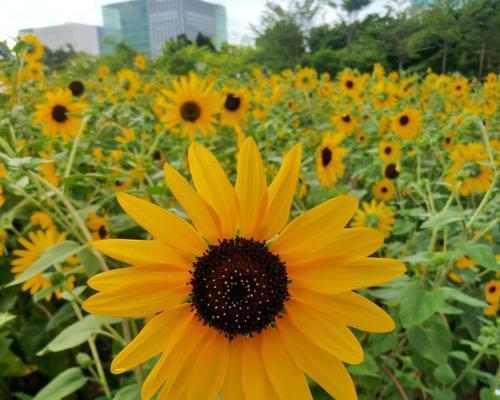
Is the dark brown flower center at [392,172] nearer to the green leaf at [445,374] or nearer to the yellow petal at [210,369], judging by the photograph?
the green leaf at [445,374]

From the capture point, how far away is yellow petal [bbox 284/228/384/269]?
0.66m

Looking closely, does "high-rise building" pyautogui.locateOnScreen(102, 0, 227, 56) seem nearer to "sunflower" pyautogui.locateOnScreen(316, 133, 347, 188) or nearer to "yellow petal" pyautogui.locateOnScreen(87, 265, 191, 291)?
"sunflower" pyautogui.locateOnScreen(316, 133, 347, 188)

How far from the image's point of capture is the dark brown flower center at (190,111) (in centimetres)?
222

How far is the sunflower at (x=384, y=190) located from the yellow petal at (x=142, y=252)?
1576mm

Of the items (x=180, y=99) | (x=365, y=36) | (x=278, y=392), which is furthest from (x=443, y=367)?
(x=365, y=36)

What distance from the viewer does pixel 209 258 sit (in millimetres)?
728

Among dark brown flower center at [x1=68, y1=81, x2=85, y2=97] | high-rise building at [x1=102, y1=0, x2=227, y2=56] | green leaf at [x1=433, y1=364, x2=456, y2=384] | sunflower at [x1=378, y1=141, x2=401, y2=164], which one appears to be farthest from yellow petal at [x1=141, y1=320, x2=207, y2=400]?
high-rise building at [x1=102, y1=0, x2=227, y2=56]

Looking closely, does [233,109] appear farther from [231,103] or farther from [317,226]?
[317,226]

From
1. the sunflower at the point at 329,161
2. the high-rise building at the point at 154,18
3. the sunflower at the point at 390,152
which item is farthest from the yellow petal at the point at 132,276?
the high-rise building at the point at 154,18

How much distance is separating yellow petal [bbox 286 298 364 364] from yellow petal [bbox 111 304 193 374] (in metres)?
0.15

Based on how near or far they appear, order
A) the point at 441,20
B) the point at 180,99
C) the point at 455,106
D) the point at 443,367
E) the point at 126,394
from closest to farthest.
→ the point at 126,394, the point at 443,367, the point at 180,99, the point at 441,20, the point at 455,106

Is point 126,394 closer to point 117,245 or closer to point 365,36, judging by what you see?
point 117,245

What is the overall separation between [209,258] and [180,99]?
162 centimetres

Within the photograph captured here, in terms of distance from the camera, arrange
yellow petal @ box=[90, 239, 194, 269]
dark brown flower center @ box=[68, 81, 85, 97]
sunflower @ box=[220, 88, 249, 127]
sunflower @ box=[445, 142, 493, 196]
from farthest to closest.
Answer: dark brown flower center @ box=[68, 81, 85, 97] < sunflower @ box=[220, 88, 249, 127] < sunflower @ box=[445, 142, 493, 196] < yellow petal @ box=[90, 239, 194, 269]
